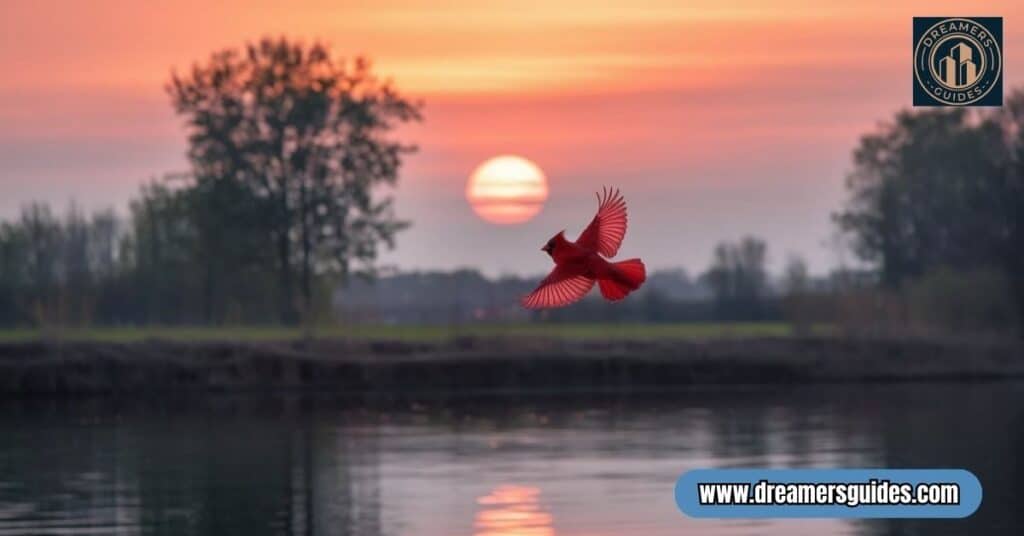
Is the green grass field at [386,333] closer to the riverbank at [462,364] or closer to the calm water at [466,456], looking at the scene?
the riverbank at [462,364]

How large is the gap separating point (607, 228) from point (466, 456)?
22990 millimetres

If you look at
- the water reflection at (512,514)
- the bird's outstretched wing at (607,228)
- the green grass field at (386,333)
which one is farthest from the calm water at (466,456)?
the bird's outstretched wing at (607,228)

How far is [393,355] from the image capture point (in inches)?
1929

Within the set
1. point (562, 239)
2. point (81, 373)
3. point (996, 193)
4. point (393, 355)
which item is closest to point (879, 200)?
point (996, 193)

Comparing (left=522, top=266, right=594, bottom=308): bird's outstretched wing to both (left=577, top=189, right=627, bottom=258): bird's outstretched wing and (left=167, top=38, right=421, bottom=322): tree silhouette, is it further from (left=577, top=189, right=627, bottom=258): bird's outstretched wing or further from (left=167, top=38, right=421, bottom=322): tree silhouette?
(left=167, top=38, right=421, bottom=322): tree silhouette

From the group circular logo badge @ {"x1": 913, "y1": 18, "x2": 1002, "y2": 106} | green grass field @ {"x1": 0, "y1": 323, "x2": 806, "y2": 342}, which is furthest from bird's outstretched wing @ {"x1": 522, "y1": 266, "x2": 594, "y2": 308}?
green grass field @ {"x1": 0, "y1": 323, "x2": 806, "y2": 342}

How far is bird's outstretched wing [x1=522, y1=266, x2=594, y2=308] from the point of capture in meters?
8.97

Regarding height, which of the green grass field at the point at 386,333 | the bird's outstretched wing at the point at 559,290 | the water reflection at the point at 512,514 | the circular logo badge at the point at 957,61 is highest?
the circular logo badge at the point at 957,61

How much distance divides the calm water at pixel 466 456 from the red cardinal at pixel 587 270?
13.9 m

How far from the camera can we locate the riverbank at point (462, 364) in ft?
154

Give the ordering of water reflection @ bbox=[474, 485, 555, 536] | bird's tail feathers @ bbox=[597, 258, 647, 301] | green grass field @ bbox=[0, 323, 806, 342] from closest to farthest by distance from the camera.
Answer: bird's tail feathers @ bbox=[597, 258, 647, 301] → water reflection @ bbox=[474, 485, 555, 536] → green grass field @ bbox=[0, 323, 806, 342]

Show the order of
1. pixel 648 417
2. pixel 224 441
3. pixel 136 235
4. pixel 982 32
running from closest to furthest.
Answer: pixel 982 32, pixel 224 441, pixel 648 417, pixel 136 235

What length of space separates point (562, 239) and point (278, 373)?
1548 inches

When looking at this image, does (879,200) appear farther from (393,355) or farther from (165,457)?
(165,457)
